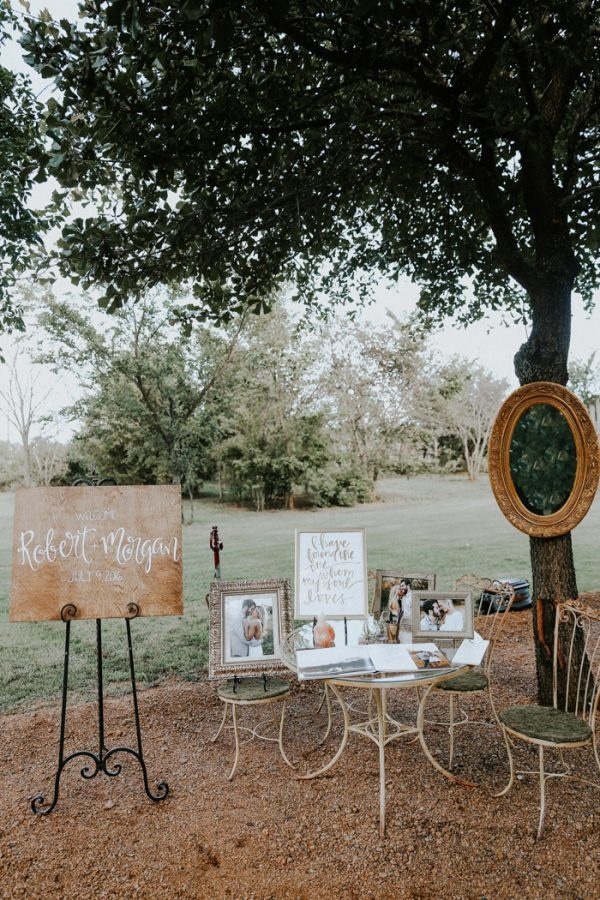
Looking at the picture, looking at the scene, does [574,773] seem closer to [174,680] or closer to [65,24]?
[174,680]

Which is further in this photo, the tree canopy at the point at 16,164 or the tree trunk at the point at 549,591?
the tree canopy at the point at 16,164

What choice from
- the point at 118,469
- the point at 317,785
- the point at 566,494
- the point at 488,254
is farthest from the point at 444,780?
the point at 118,469

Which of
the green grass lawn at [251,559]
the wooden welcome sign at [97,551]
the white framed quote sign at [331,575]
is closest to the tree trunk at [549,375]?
the white framed quote sign at [331,575]

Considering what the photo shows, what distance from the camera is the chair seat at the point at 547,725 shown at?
8.75 ft

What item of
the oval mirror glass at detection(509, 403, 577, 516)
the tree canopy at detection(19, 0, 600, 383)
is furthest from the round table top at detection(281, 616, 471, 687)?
the tree canopy at detection(19, 0, 600, 383)

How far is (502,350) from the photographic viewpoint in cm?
1013

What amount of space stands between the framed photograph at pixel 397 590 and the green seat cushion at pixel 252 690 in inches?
29.9

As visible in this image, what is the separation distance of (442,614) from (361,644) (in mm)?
487

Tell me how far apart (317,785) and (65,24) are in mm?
3993

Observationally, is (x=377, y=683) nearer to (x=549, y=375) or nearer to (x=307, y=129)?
(x=549, y=375)

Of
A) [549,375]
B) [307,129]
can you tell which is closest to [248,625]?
[549,375]

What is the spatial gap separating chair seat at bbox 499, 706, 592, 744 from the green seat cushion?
125 centimetres

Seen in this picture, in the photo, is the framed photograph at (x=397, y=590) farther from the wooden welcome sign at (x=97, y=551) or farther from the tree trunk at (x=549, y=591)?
the wooden welcome sign at (x=97, y=551)

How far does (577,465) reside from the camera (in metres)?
3.74
